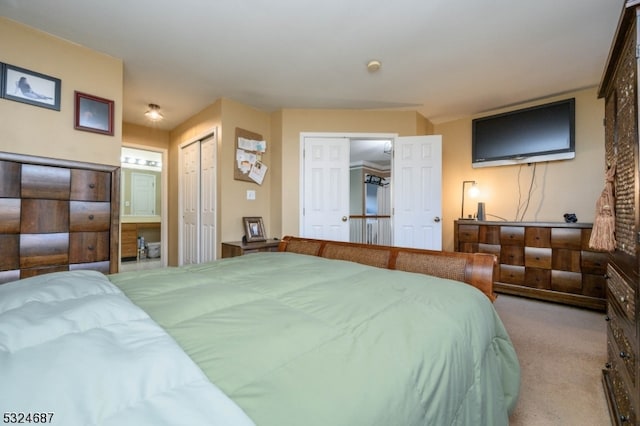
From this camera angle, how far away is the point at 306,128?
3.71m

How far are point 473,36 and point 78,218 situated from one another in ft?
11.6

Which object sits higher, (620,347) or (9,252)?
(9,252)

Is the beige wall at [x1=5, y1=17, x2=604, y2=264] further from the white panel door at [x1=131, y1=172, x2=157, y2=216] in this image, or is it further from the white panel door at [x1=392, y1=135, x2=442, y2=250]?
the white panel door at [x1=131, y1=172, x2=157, y2=216]

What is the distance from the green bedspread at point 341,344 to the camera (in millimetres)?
483

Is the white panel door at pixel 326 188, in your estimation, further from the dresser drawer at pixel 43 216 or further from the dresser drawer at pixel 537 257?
the dresser drawer at pixel 43 216

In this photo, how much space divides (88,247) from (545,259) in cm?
455

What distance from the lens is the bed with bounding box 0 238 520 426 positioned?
0.39 meters

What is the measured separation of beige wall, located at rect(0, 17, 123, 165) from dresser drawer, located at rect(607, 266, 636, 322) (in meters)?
3.59

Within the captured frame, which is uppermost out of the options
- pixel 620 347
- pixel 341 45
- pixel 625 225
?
pixel 341 45

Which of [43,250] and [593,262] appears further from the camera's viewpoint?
[593,262]

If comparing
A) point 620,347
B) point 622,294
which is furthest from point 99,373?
point 620,347

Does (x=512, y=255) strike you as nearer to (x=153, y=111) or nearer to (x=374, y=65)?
(x=374, y=65)

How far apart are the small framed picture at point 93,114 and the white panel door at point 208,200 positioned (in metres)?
1.21

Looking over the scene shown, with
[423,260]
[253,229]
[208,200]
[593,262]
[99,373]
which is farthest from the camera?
[208,200]
